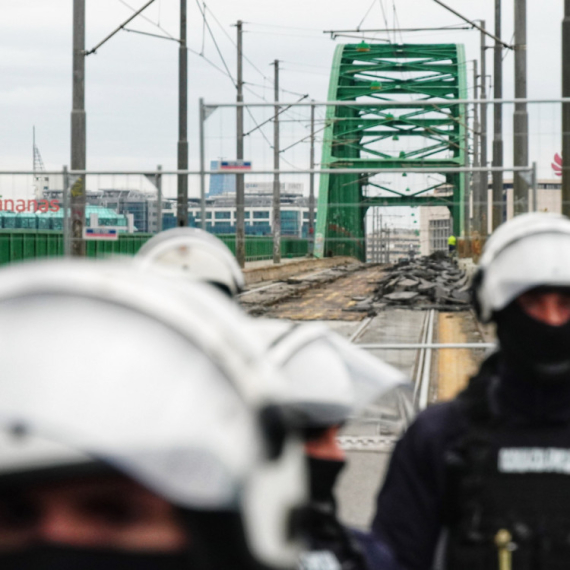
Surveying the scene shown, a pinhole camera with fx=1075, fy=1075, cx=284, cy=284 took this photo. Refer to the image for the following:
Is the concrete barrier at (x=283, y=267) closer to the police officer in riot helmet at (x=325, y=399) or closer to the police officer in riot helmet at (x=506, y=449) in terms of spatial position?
the police officer in riot helmet at (x=506, y=449)

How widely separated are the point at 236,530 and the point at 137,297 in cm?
16

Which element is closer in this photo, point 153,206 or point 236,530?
point 236,530

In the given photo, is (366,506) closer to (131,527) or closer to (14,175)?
(131,527)

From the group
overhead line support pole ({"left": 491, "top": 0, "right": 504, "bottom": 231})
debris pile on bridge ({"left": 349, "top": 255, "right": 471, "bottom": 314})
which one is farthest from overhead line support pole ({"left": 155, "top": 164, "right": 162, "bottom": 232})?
overhead line support pole ({"left": 491, "top": 0, "right": 504, "bottom": 231})

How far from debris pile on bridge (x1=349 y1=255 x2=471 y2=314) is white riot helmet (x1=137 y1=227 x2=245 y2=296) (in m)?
8.54

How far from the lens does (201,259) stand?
2.67 meters

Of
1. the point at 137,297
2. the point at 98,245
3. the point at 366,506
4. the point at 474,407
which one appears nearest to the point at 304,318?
the point at 98,245

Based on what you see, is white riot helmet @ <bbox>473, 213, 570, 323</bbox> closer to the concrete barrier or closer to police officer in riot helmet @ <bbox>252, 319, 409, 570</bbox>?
police officer in riot helmet @ <bbox>252, 319, 409, 570</bbox>

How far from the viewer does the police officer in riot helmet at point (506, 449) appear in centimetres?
176

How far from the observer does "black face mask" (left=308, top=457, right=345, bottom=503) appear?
1.55 meters

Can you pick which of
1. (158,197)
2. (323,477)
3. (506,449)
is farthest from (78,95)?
(323,477)

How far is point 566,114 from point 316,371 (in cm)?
984

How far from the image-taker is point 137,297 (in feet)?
2.28

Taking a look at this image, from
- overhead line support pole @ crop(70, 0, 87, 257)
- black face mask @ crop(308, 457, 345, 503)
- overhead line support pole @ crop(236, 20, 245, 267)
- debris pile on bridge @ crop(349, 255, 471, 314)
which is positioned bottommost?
debris pile on bridge @ crop(349, 255, 471, 314)
